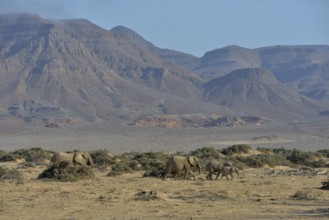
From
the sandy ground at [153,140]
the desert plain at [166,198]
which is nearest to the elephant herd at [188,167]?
the desert plain at [166,198]

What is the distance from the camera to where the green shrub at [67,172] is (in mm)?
24625

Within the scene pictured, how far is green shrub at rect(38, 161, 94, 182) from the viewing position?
969 inches

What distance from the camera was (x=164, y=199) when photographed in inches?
736

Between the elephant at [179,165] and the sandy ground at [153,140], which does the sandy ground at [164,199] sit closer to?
the elephant at [179,165]

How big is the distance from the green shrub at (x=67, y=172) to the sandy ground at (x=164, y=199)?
433 mm

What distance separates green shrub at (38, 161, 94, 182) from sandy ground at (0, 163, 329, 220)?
43 cm

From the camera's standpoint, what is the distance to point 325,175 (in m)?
27.2

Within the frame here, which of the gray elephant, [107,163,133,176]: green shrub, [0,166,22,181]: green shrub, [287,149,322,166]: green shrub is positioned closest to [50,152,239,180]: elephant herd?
[107,163,133,176]: green shrub

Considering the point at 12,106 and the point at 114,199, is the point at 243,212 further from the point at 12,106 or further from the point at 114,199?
the point at 12,106

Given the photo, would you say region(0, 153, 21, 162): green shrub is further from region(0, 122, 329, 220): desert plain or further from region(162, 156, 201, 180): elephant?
region(162, 156, 201, 180): elephant

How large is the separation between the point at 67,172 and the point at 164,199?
732 centimetres

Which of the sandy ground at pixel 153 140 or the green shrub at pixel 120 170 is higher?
the green shrub at pixel 120 170

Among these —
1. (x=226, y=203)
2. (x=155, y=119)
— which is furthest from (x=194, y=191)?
(x=155, y=119)

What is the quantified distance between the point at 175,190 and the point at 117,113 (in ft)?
581
